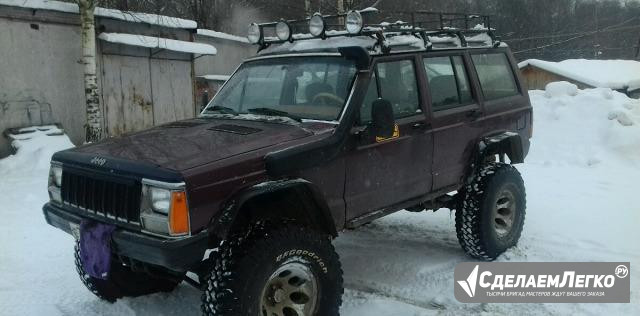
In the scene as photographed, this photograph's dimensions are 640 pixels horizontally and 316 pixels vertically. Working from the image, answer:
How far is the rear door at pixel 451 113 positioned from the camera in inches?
183

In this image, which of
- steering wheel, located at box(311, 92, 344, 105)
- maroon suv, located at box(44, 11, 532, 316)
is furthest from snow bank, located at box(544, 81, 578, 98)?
steering wheel, located at box(311, 92, 344, 105)

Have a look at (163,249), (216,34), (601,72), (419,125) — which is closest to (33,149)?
(419,125)

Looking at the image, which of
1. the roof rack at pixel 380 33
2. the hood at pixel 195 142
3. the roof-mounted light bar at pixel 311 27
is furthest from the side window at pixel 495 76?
the hood at pixel 195 142

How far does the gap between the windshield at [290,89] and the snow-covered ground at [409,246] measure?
150cm

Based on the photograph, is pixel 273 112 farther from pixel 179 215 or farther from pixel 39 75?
pixel 39 75

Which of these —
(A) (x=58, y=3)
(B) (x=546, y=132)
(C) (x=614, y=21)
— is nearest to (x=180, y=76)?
(A) (x=58, y=3)

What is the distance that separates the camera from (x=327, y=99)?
4.08m

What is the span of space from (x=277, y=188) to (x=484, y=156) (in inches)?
102

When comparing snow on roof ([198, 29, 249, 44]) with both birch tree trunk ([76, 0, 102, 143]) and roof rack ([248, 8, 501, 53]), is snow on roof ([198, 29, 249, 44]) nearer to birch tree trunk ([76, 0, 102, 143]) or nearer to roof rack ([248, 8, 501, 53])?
birch tree trunk ([76, 0, 102, 143])

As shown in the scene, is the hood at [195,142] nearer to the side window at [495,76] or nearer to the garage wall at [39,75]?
the side window at [495,76]

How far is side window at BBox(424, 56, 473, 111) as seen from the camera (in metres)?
4.70

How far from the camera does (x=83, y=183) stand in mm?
3455

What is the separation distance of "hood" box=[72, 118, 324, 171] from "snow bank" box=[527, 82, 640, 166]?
7.50 m

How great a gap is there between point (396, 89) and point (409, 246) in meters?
1.90
